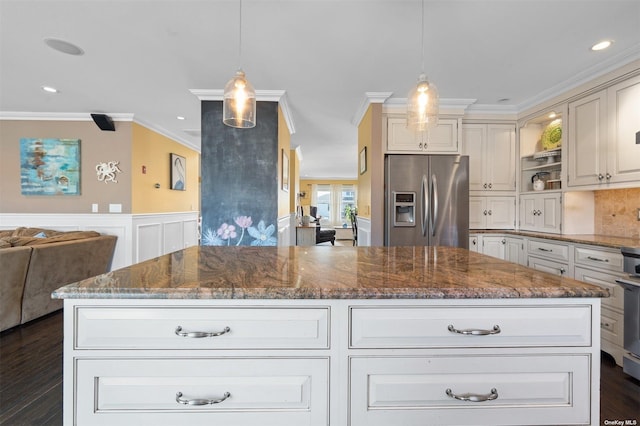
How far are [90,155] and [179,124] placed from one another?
4.22 feet

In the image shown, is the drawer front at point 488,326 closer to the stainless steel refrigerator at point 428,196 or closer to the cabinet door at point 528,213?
the stainless steel refrigerator at point 428,196

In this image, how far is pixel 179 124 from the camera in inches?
181

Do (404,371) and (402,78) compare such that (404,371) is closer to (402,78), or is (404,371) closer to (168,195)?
(402,78)

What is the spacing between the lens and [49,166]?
414 centimetres

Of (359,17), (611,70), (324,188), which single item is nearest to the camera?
(359,17)

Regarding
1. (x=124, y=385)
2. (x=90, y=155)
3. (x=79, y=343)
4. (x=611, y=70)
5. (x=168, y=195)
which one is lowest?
(x=124, y=385)

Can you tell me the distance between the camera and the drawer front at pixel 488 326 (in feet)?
3.08

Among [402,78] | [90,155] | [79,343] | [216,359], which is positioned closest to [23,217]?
[90,155]

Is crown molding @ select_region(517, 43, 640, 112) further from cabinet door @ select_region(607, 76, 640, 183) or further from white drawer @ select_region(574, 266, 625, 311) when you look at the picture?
white drawer @ select_region(574, 266, 625, 311)

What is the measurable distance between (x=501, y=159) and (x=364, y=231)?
1976 mm

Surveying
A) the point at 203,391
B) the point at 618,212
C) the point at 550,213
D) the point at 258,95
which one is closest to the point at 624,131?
the point at 618,212

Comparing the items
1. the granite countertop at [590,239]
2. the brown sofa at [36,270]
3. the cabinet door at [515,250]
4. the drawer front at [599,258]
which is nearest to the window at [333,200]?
the granite countertop at [590,239]

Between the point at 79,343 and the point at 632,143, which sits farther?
the point at 632,143

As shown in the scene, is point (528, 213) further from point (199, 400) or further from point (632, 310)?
point (199, 400)
